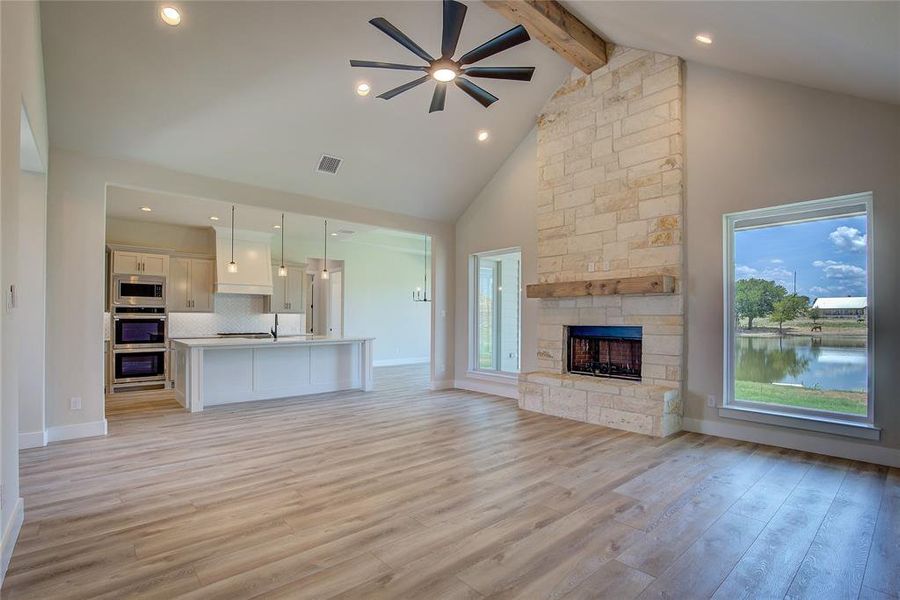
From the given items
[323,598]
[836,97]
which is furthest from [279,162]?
Result: [836,97]

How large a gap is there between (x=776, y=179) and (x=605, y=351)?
2.49 m

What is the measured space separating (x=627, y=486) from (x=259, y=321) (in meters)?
8.09

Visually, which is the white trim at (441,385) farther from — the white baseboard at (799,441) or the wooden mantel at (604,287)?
the white baseboard at (799,441)

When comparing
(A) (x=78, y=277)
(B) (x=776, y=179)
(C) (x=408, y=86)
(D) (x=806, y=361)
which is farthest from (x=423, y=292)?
(D) (x=806, y=361)

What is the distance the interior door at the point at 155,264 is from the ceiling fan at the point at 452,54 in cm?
606

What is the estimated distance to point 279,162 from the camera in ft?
17.7

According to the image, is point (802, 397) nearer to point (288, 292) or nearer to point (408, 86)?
point (408, 86)

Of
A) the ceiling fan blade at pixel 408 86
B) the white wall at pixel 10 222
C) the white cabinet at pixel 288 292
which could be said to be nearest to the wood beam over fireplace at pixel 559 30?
the ceiling fan blade at pixel 408 86

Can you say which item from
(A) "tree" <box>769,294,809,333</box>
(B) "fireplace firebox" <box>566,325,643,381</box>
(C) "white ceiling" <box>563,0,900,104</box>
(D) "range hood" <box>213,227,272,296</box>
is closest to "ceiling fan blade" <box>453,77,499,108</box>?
(C) "white ceiling" <box>563,0,900,104</box>

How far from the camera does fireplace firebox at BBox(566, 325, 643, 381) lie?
5.30 meters

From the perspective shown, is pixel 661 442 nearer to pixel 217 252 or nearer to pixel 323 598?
pixel 323 598

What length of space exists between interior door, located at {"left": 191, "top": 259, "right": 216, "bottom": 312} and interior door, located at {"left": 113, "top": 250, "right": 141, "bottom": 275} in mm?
902

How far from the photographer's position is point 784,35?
3191 millimetres

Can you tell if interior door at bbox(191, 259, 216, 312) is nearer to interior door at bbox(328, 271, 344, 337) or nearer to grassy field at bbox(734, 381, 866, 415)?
interior door at bbox(328, 271, 344, 337)
